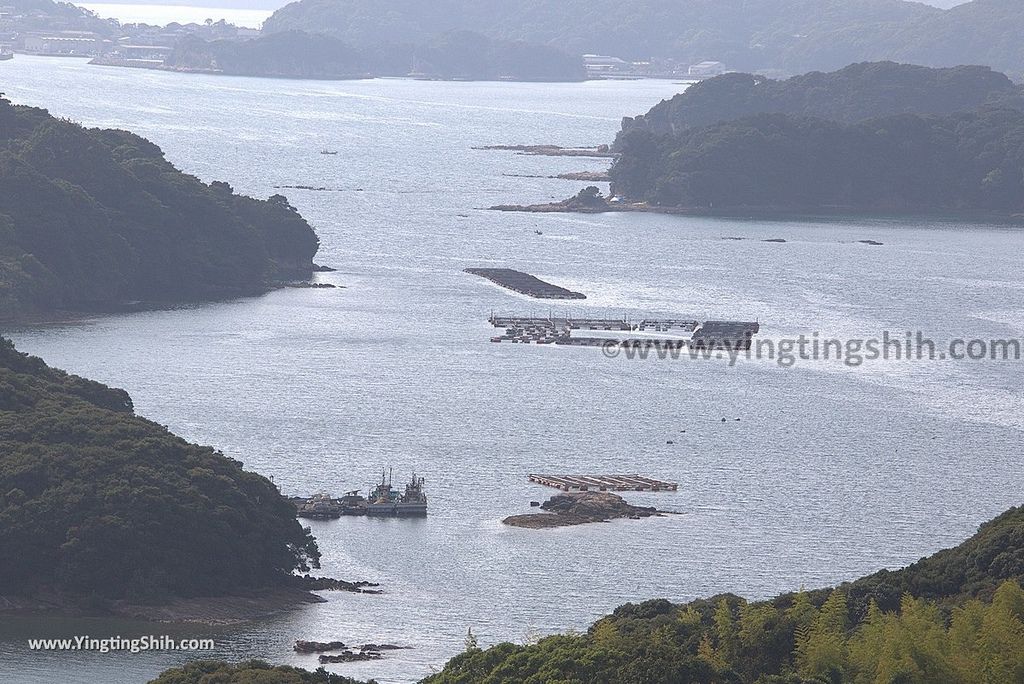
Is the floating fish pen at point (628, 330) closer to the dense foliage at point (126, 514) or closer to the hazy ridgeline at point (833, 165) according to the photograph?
the dense foliage at point (126, 514)

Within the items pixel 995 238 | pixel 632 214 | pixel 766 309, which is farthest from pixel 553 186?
pixel 766 309

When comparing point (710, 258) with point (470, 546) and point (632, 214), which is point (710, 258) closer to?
point (632, 214)

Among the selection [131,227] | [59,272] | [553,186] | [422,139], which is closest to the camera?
[59,272]

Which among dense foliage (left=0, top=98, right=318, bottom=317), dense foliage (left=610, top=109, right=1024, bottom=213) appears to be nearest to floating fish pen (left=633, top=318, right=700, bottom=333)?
dense foliage (left=0, top=98, right=318, bottom=317)

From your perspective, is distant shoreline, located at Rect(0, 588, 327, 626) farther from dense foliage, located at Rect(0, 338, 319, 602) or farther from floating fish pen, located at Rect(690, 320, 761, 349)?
floating fish pen, located at Rect(690, 320, 761, 349)

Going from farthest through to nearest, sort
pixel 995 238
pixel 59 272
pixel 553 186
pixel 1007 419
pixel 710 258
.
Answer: pixel 553 186, pixel 995 238, pixel 710 258, pixel 59 272, pixel 1007 419

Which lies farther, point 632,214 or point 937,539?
point 632,214
